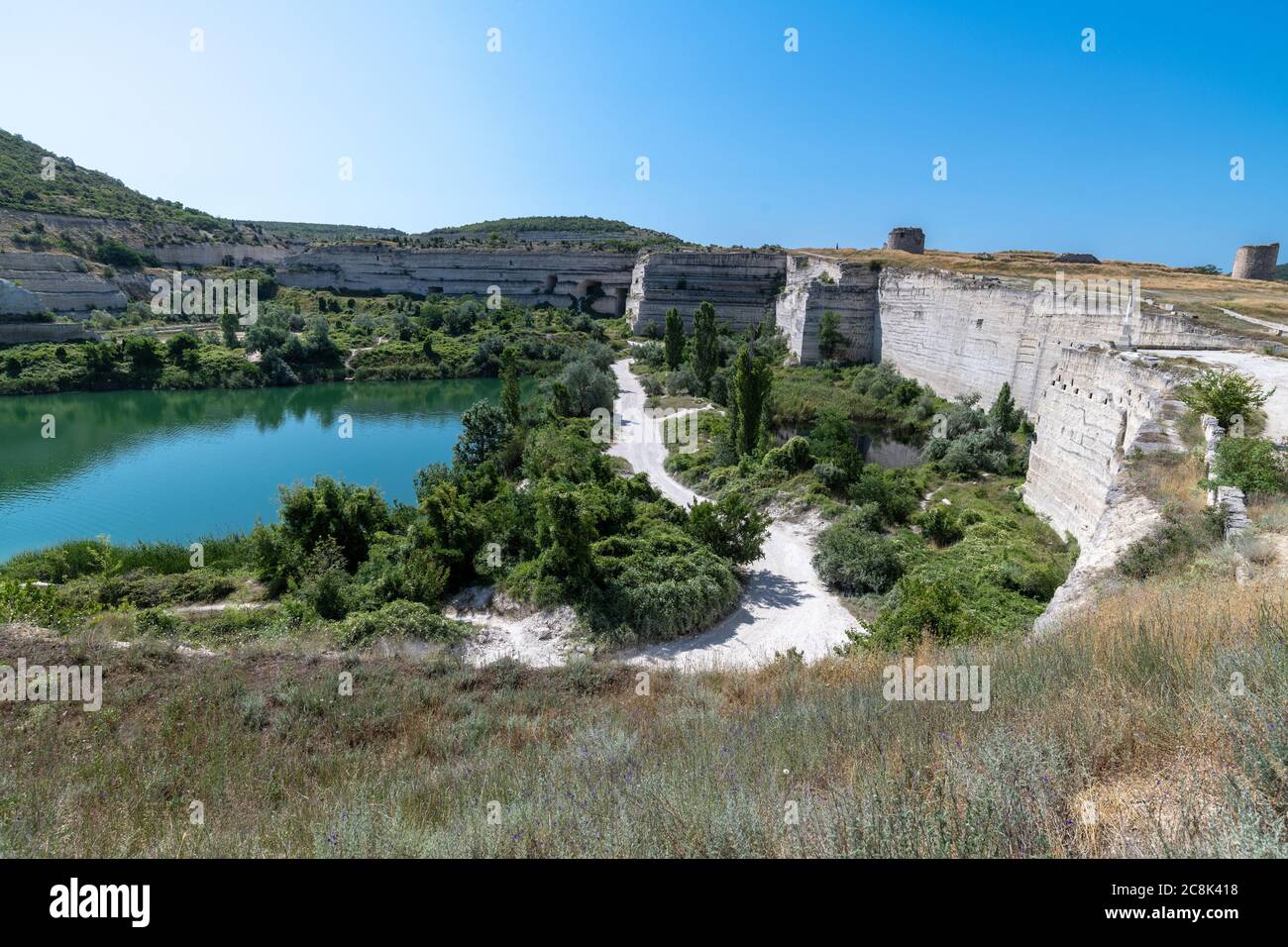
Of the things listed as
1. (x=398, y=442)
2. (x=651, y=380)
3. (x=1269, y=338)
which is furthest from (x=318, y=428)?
(x=1269, y=338)

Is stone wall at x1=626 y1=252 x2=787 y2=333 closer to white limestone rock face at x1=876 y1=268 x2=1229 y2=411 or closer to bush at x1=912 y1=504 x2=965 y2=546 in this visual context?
white limestone rock face at x1=876 y1=268 x2=1229 y2=411

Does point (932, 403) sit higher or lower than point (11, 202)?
lower

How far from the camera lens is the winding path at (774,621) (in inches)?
353

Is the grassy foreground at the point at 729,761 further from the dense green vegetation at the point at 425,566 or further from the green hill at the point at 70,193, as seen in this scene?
the green hill at the point at 70,193

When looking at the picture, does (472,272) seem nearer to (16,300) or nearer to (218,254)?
(218,254)

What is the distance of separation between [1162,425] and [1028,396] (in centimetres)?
1096

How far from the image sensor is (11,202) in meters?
45.5

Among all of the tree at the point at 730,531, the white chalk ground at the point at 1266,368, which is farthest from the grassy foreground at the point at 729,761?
the tree at the point at 730,531

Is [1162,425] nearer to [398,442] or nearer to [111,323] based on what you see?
[398,442]

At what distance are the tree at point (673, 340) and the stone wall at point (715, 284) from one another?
36.2 feet

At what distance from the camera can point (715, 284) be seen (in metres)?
42.3

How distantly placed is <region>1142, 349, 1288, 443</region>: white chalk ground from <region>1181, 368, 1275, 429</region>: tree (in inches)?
11.9

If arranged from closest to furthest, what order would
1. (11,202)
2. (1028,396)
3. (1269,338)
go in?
(1269,338) → (1028,396) → (11,202)

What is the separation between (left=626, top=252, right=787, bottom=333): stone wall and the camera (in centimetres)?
4184
